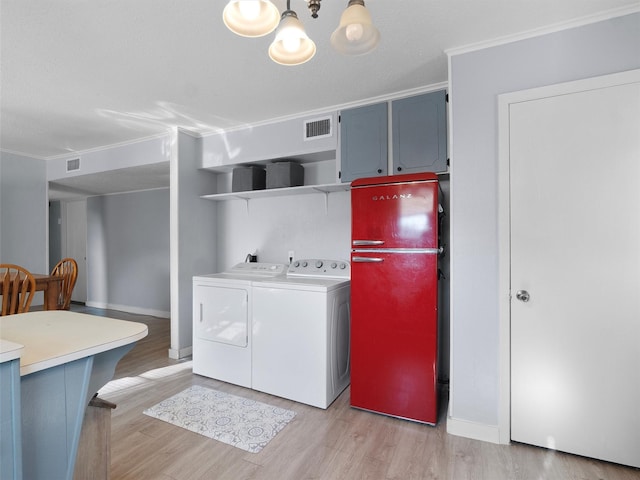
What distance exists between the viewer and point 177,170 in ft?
10.9

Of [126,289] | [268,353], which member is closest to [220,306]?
[268,353]

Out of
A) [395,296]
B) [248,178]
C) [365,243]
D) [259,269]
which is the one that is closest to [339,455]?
[395,296]

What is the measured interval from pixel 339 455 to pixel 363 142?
2.22 meters

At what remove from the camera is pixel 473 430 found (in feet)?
6.52

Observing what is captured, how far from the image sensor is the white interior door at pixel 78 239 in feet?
20.0

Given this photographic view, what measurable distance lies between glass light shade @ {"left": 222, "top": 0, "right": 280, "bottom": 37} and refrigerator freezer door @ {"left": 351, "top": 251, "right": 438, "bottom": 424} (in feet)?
5.14

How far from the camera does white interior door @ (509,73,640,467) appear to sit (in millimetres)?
1703

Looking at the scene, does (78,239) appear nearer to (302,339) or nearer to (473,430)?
(302,339)

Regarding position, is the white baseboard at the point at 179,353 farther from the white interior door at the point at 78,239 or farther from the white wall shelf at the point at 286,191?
the white interior door at the point at 78,239

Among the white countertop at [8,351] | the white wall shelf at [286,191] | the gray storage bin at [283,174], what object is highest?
the gray storage bin at [283,174]

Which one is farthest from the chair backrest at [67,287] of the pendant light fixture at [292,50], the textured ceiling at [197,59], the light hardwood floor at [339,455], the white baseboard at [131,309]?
the pendant light fixture at [292,50]

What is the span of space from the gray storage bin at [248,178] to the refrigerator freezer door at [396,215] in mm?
1299

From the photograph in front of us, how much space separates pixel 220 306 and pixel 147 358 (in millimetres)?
1264

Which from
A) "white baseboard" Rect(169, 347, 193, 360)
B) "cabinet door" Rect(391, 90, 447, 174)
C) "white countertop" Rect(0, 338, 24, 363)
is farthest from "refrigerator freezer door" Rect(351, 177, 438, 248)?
"white baseboard" Rect(169, 347, 193, 360)
